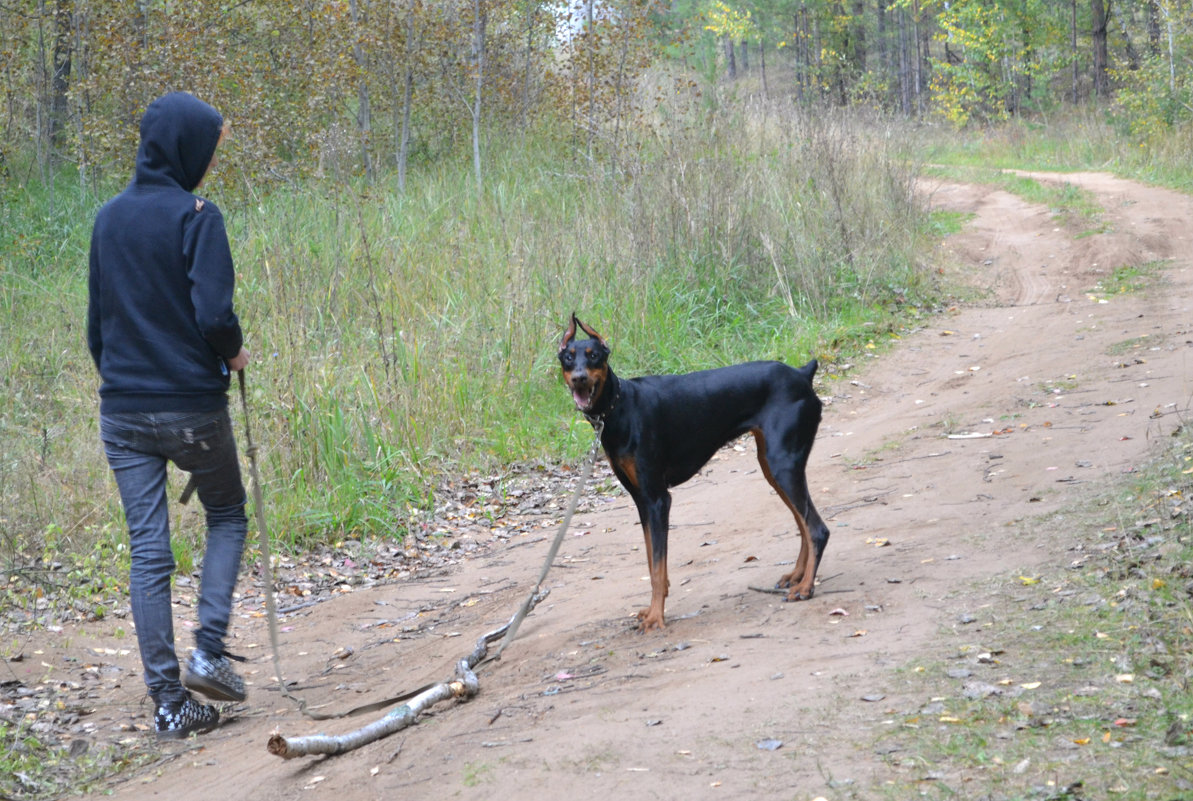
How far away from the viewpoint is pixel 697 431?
199 inches

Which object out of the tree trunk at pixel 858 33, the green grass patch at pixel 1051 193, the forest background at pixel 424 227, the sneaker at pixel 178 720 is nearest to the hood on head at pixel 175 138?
the sneaker at pixel 178 720

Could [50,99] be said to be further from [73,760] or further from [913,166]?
[73,760]

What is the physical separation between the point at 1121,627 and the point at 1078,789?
123 cm

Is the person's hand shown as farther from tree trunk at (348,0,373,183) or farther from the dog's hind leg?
tree trunk at (348,0,373,183)

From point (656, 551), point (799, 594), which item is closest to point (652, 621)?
point (656, 551)

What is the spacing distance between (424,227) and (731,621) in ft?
24.2

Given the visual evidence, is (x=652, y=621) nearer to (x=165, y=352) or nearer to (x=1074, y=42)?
(x=165, y=352)

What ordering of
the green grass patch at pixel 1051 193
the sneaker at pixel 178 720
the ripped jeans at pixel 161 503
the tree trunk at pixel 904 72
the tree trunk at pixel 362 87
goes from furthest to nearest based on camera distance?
the tree trunk at pixel 904 72 → the green grass patch at pixel 1051 193 → the tree trunk at pixel 362 87 → the sneaker at pixel 178 720 → the ripped jeans at pixel 161 503

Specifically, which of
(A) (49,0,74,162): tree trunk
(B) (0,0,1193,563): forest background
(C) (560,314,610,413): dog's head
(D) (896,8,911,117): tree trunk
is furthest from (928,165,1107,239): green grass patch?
(A) (49,0,74,162): tree trunk

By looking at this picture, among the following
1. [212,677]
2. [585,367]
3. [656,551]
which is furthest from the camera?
[656,551]

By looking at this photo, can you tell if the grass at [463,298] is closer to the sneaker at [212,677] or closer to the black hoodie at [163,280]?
the sneaker at [212,677]

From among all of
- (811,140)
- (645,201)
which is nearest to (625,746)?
(645,201)

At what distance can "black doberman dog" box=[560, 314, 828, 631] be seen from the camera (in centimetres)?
481

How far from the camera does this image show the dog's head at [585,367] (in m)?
4.53
